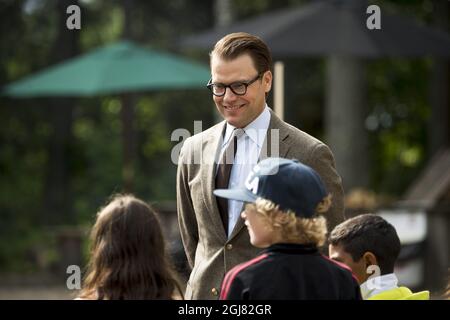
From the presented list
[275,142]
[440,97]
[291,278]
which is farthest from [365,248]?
[440,97]

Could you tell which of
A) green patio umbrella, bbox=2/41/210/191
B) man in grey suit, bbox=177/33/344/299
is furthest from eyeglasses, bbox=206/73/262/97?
green patio umbrella, bbox=2/41/210/191

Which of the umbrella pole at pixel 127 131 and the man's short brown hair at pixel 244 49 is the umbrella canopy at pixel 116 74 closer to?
the umbrella pole at pixel 127 131

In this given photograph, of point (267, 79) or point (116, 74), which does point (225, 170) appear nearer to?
point (267, 79)

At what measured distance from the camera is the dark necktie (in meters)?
3.86

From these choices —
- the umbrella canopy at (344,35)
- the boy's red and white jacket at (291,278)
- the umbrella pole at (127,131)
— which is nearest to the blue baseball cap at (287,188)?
the boy's red and white jacket at (291,278)

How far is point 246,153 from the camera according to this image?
3881mm

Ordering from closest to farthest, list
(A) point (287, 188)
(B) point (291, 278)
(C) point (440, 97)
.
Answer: (B) point (291, 278), (A) point (287, 188), (C) point (440, 97)

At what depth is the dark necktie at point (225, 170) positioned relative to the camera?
386 cm

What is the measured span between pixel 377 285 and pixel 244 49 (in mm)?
940

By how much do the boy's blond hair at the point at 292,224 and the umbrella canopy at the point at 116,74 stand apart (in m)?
7.55

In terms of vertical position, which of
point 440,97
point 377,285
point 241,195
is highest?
point 440,97

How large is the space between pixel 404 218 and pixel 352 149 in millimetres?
2635

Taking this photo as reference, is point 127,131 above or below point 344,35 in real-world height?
Result: below
